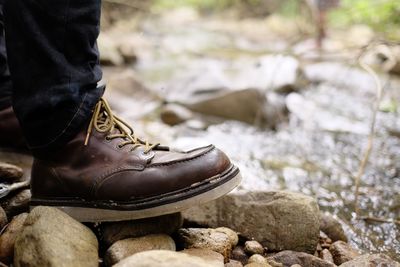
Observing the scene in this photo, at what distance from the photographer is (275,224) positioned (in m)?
1.28

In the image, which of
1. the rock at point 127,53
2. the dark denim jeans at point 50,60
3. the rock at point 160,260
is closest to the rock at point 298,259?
the rock at point 160,260

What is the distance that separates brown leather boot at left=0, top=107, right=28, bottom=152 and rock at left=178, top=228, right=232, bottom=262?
0.74 meters

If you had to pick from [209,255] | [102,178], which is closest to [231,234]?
[209,255]

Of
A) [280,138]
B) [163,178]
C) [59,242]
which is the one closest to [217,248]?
[163,178]

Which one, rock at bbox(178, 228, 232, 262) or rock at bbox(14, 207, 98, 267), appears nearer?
rock at bbox(14, 207, 98, 267)

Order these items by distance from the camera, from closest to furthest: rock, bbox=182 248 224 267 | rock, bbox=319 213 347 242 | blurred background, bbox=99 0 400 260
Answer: rock, bbox=182 248 224 267, rock, bbox=319 213 347 242, blurred background, bbox=99 0 400 260

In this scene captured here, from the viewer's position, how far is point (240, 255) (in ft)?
3.92

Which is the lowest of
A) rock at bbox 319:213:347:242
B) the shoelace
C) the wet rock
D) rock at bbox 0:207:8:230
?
the wet rock

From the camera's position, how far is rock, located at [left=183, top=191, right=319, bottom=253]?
125cm

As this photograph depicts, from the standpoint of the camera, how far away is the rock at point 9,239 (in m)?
0.99

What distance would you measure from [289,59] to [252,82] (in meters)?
0.98

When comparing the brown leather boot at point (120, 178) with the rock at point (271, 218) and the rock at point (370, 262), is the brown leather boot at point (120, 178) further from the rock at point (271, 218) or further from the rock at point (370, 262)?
the rock at point (370, 262)

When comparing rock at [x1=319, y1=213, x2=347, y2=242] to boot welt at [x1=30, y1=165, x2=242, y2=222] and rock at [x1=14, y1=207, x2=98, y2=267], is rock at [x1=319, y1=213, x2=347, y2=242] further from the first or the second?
rock at [x1=14, y1=207, x2=98, y2=267]

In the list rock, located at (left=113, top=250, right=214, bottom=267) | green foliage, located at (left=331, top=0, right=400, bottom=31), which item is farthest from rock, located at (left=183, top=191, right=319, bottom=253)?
green foliage, located at (left=331, top=0, right=400, bottom=31)
